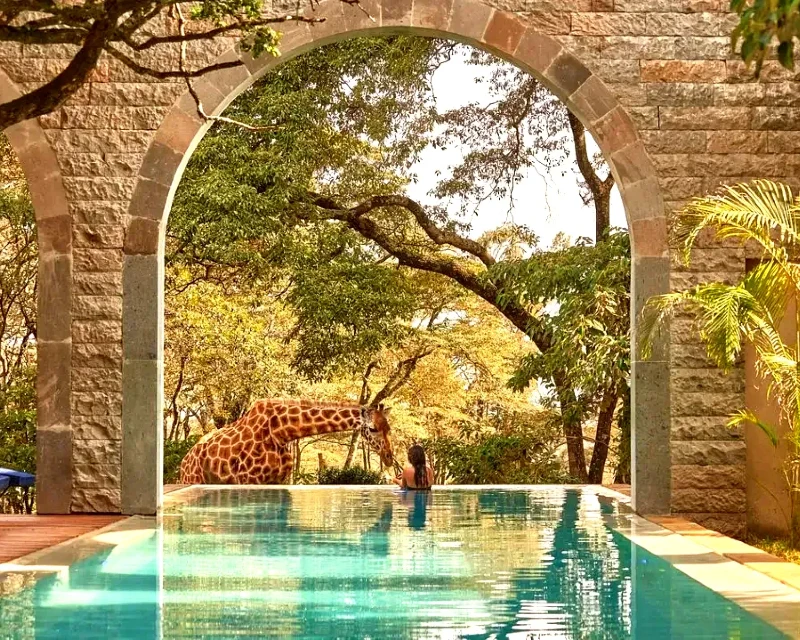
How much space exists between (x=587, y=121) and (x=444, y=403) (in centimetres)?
1315

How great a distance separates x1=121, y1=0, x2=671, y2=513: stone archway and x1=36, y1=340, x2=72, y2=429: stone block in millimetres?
410

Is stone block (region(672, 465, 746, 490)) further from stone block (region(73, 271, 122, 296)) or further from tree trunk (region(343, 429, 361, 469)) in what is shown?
tree trunk (region(343, 429, 361, 469))

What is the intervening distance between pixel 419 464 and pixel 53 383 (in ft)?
12.7

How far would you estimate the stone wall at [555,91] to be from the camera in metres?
8.68

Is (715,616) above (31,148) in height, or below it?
below

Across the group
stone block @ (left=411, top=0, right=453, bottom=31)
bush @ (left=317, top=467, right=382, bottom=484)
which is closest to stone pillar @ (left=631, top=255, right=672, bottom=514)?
stone block @ (left=411, top=0, right=453, bottom=31)

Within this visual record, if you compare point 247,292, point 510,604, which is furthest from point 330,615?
point 247,292

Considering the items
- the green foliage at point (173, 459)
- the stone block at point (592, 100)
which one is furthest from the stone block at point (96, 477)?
the green foliage at point (173, 459)

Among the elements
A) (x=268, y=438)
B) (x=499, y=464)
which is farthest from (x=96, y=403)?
(x=499, y=464)

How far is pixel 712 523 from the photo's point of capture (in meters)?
8.59

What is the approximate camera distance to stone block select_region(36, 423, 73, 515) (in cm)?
870

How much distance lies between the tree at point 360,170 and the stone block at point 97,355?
5.34 m

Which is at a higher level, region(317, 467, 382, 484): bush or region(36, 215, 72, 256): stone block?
region(36, 215, 72, 256): stone block

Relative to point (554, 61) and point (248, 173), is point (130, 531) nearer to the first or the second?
point (554, 61)
